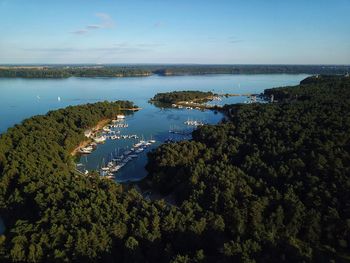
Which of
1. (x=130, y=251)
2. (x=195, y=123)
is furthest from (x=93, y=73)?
(x=130, y=251)

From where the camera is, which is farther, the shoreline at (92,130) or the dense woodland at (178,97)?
the dense woodland at (178,97)

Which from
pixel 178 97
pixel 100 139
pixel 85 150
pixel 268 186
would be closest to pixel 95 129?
pixel 100 139

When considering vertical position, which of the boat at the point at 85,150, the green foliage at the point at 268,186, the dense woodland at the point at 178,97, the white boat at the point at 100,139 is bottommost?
the boat at the point at 85,150

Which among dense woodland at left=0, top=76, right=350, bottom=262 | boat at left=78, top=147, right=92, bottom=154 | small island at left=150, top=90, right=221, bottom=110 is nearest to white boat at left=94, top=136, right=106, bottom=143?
boat at left=78, top=147, right=92, bottom=154

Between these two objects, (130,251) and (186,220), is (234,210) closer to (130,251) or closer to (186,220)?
(186,220)

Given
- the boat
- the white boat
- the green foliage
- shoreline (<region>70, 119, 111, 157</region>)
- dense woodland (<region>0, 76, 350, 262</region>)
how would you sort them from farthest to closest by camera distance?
the white boat
the boat
shoreline (<region>70, 119, 111, 157</region>)
the green foliage
dense woodland (<region>0, 76, 350, 262</region>)

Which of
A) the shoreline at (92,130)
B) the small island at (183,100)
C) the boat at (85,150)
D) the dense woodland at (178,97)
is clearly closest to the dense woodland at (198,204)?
the shoreline at (92,130)

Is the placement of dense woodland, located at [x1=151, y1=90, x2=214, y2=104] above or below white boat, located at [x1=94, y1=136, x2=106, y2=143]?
above

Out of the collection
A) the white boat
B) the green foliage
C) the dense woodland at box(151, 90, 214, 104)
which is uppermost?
the dense woodland at box(151, 90, 214, 104)

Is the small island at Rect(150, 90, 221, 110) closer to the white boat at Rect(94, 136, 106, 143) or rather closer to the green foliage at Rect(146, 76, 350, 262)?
the white boat at Rect(94, 136, 106, 143)

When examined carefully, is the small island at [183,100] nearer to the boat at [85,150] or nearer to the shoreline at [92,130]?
the shoreline at [92,130]
